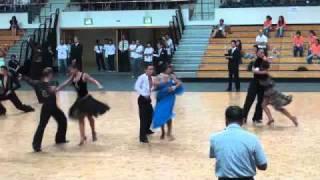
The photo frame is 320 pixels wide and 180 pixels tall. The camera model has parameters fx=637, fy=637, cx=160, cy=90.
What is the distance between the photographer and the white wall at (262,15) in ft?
101

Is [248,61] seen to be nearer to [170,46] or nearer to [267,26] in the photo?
[267,26]

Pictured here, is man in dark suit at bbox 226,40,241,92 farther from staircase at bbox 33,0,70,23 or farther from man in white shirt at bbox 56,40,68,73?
staircase at bbox 33,0,70,23

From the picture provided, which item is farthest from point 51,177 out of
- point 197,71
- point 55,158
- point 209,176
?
point 197,71

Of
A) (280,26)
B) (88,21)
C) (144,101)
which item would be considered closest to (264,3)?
(280,26)

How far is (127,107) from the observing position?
18.2 metres

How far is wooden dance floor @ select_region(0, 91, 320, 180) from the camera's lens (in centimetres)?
942

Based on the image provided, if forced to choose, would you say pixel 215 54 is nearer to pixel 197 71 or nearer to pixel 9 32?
pixel 197 71

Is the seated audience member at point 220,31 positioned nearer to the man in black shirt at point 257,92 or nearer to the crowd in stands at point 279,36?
the crowd in stands at point 279,36

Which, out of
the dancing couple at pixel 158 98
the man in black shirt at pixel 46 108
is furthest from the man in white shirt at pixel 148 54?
the man in black shirt at pixel 46 108

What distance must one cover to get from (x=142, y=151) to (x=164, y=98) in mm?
1576

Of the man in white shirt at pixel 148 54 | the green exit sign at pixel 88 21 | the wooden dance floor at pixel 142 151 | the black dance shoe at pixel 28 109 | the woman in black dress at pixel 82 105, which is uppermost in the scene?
the green exit sign at pixel 88 21

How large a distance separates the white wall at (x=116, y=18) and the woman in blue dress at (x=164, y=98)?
20.1 metres

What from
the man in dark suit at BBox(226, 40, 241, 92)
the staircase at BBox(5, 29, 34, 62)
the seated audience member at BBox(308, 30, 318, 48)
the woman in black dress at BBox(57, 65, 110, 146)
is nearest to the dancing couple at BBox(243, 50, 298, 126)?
the woman in black dress at BBox(57, 65, 110, 146)

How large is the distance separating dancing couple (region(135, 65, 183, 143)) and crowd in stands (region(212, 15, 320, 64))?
45.4 feet
